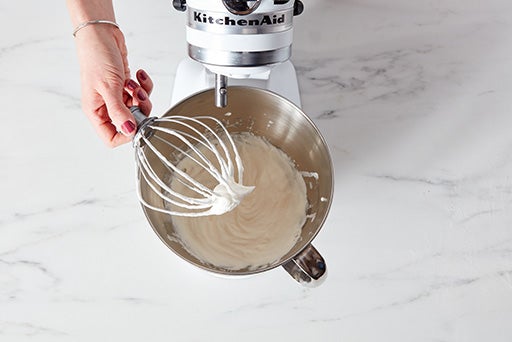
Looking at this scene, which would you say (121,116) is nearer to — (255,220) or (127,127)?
(127,127)

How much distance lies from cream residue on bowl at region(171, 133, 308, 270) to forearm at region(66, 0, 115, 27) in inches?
7.2

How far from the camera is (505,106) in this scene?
0.72 metres

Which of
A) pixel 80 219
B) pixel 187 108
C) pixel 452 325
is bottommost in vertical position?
pixel 452 325

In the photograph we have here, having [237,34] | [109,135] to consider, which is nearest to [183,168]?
[109,135]

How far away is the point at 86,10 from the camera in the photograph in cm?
58

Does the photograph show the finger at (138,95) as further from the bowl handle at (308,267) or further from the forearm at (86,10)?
Result: the bowl handle at (308,267)

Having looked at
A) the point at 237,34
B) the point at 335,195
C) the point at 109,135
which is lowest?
the point at 335,195

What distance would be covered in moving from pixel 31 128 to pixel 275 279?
35 centimetres

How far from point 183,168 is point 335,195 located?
0.63ft

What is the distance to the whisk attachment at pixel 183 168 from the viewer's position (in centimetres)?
50

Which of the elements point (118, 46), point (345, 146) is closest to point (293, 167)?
point (345, 146)

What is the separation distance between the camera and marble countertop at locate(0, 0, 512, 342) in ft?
2.19

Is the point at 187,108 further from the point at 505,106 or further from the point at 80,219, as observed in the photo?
the point at 505,106

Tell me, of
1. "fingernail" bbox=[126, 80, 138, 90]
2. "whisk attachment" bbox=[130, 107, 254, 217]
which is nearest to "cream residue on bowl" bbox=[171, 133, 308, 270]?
"whisk attachment" bbox=[130, 107, 254, 217]
